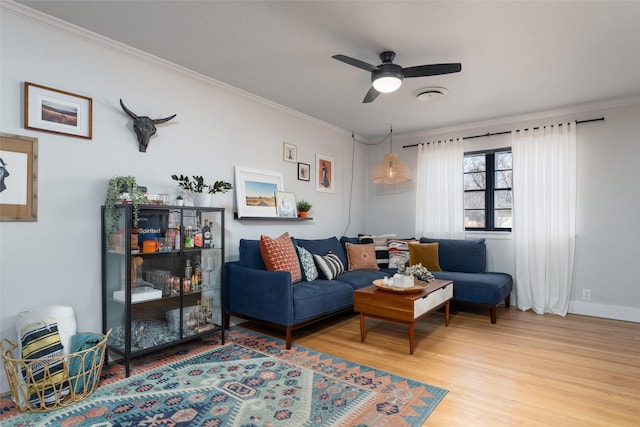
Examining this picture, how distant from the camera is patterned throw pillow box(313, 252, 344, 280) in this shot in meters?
3.91

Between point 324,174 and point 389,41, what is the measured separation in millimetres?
2550

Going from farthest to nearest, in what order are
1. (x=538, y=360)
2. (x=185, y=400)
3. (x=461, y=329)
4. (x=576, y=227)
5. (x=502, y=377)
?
(x=576, y=227), (x=461, y=329), (x=538, y=360), (x=502, y=377), (x=185, y=400)

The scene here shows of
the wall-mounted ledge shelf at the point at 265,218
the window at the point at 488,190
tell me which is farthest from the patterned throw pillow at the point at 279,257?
the window at the point at 488,190

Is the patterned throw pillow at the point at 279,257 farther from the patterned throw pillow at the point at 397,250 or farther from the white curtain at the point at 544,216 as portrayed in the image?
the white curtain at the point at 544,216

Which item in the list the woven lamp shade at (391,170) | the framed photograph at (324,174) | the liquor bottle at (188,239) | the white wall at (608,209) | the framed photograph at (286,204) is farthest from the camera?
the framed photograph at (324,174)

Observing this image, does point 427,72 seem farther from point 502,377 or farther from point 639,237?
point 639,237

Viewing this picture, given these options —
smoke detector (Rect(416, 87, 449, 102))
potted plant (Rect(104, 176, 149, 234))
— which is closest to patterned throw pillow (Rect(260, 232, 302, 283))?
potted plant (Rect(104, 176, 149, 234))

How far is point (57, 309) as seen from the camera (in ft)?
7.66

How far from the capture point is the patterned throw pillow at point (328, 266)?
12.8ft

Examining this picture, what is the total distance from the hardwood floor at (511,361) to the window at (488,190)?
1297 millimetres

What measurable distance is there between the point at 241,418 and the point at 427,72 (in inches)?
106

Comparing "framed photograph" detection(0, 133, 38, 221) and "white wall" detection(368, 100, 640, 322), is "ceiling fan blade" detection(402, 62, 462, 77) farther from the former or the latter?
"framed photograph" detection(0, 133, 38, 221)

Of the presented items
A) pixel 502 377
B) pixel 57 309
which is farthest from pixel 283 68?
pixel 502 377

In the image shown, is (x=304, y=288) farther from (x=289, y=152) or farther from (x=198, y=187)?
(x=289, y=152)
